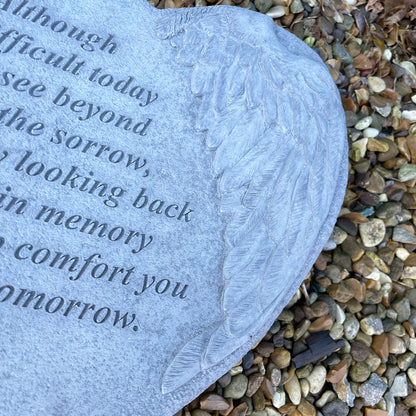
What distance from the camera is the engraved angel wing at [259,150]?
1.54 m

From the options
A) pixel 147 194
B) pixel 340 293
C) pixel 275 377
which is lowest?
pixel 275 377

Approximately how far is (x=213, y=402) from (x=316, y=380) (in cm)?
46

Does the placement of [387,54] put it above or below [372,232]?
above

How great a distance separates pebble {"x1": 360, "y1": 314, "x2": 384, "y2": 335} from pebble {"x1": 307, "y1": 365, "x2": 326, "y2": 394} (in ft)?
0.96

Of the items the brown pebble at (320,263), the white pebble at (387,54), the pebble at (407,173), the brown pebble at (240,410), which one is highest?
the white pebble at (387,54)

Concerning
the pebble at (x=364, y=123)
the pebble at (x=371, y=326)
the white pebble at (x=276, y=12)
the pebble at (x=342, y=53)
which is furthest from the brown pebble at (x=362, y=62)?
the pebble at (x=371, y=326)

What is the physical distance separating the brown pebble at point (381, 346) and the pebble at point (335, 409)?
288 mm

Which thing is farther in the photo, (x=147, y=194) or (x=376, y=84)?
(x=376, y=84)

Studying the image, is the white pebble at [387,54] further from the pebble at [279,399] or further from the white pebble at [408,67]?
the pebble at [279,399]

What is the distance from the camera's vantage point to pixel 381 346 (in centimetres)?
200

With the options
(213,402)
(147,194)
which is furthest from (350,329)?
(147,194)

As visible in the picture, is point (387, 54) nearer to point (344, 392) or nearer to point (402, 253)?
point (402, 253)

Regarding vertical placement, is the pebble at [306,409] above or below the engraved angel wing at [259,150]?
below

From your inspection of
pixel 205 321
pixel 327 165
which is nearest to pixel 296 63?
pixel 327 165
